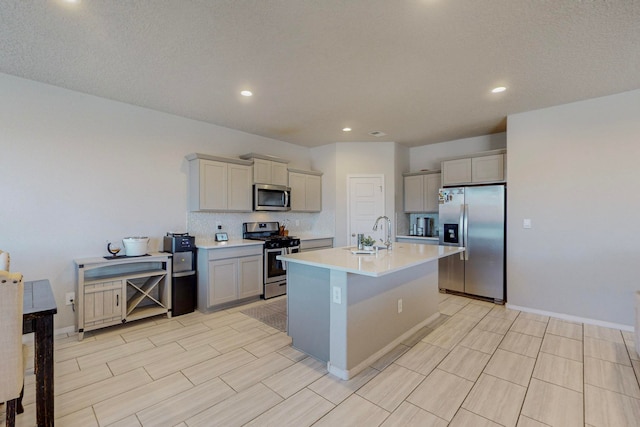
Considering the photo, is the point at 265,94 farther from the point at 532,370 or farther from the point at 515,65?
the point at 532,370

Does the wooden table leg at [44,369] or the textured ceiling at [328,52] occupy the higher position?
the textured ceiling at [328,52]

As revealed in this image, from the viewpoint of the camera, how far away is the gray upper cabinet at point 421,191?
5.25 metres

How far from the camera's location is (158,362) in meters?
2.54

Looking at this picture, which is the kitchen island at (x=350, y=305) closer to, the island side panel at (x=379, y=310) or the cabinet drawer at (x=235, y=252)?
the island side panel at (x=379, y=310)

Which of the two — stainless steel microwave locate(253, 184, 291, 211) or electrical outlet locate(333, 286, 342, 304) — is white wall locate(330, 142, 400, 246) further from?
electrical outlet locate(333, 286, 342, 304)

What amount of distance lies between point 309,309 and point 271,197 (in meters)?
2.58

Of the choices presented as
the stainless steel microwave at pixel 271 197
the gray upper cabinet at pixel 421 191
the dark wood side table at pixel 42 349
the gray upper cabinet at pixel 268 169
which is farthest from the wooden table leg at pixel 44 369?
the gray upper cabinet at pixel 421 191

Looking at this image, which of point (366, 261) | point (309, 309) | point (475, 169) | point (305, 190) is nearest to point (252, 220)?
point (305, 190)

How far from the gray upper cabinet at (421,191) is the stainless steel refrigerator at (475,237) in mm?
558

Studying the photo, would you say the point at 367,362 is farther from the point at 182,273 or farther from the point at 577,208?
the point at 577,208

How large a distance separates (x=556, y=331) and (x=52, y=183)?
5.74 meters

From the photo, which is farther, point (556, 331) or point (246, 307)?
point (246, 307)

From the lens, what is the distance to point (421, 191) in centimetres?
542

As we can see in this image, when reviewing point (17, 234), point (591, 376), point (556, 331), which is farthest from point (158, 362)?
point (556, 331)
